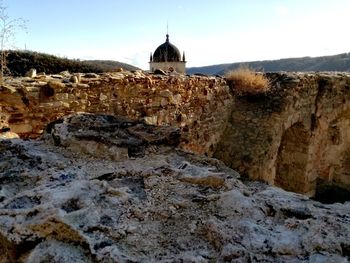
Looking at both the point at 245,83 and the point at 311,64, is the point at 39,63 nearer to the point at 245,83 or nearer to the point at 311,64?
the point at 245,83

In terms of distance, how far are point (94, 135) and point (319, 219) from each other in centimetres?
138

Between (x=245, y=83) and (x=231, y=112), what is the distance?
Answer: 0.60 meters

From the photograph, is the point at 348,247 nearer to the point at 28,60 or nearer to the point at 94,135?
the point at 94,135

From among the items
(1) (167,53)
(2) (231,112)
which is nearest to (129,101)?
(2) (231,112)

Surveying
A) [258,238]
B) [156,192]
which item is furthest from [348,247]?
[156,192]

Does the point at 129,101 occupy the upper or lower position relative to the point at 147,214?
upper

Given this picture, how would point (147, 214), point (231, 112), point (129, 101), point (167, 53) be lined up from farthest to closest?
1. point (167, 53)
2. point (231, 112)
3. point (129, 101)
4. point (147, 214)

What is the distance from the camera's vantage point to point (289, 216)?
1653 millimetres

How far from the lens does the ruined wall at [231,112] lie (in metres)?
3.88

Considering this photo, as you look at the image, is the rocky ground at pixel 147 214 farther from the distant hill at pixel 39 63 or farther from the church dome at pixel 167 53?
the church dome at pixel 167 53

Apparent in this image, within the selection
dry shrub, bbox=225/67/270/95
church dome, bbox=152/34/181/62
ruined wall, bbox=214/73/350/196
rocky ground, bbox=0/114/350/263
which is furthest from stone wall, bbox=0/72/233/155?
church dome, bbox=152/34/181/62

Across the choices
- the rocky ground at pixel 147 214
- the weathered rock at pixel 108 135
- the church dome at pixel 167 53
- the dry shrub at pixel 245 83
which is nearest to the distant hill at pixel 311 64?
the church dome at pixel 167 53

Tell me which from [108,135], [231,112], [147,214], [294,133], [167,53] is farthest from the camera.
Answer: [167,53]

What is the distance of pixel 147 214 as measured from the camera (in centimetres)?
160
